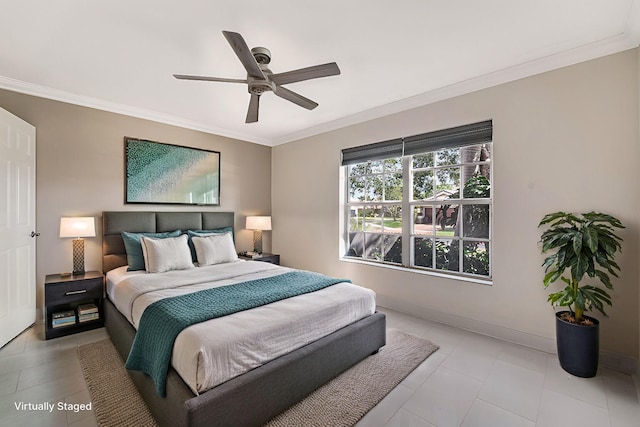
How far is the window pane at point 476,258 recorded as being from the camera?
3.10 meters

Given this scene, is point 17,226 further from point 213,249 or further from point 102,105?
point 213,249

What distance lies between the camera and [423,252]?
355 centimetres

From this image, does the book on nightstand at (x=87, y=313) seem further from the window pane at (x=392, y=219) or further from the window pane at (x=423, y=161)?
the window pane at (x=423, y=161)

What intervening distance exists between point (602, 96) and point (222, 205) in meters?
4.59

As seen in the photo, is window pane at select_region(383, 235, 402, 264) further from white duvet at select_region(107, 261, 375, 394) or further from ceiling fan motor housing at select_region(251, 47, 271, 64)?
ceiling fan motor housing at select_region(251, 47, 271, 64)

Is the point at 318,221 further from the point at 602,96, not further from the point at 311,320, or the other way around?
the point at 602,96

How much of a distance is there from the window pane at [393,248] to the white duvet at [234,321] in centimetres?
126

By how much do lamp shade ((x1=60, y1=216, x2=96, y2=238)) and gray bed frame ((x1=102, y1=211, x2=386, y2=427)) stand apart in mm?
810

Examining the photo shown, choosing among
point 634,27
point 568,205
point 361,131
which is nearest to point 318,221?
point 361,131

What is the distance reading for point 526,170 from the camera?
2717 mm

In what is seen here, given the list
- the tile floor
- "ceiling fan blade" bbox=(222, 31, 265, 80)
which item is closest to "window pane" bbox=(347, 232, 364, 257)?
the tile floor

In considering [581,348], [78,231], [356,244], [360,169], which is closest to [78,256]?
[78,231]

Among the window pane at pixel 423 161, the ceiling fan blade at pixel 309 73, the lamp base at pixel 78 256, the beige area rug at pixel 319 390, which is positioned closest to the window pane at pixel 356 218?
the window pane at pixel 423 161

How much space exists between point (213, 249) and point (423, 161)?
286cm
